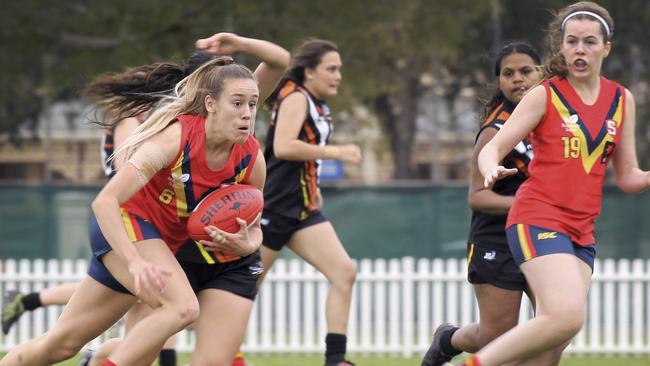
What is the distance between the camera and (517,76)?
683 centimetres

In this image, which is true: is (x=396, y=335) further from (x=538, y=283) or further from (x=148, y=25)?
(x=148, y=25)

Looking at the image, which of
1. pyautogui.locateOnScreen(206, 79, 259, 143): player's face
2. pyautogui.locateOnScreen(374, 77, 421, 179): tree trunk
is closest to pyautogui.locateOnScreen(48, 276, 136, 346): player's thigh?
pyautogui.locateOnScreen(206, 79, 259, 143): player's face

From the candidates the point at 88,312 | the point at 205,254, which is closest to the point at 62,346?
the point at 88,312

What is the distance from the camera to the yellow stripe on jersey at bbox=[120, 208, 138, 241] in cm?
587

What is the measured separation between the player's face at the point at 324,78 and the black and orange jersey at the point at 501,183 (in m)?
1.76

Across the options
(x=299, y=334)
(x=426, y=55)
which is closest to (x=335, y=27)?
(x=426, y=55)

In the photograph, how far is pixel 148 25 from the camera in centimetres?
1927

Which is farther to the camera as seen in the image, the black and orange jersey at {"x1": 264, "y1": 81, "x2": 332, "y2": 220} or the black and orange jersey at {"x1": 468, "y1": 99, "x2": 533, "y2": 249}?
the black and orange jersey at {"x1": 264, "y1": 81, "x2": 332, "y2": 220}

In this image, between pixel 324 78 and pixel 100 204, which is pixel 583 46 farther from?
pixel 324 78

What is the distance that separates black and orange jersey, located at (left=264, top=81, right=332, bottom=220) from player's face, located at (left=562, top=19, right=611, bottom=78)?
2.64 meters

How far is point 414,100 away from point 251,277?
1733 cm

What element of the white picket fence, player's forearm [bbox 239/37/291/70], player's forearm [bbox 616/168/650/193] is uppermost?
player's forearm [bbox 239/37/291/70]

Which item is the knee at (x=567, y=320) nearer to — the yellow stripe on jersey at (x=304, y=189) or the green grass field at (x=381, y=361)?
the yellow stripe on jersey at (x=304, y=189)

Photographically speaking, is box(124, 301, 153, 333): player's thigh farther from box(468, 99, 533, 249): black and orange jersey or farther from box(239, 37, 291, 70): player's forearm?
box(468, 99, 533, 249): black and orange jersey
